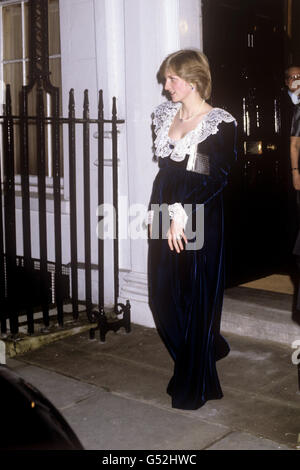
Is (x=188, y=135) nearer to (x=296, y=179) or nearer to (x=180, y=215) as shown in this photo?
(x=180, y=215)

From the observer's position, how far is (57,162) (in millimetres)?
5086

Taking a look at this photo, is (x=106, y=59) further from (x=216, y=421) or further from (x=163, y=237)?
(x=216, y=421)

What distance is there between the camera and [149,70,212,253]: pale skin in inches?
151

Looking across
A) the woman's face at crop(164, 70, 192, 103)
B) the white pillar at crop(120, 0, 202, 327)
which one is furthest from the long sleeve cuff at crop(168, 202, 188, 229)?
the white pillar at crop(120, 0, 202, 327)

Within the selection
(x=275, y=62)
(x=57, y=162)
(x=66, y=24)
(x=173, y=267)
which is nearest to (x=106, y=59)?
(x=66, y=24)

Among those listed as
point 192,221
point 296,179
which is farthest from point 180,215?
point 296,179

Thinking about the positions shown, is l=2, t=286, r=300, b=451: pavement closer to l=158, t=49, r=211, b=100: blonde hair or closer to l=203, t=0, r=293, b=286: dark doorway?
l=203, t=0, r=293, b=286: dark doorway

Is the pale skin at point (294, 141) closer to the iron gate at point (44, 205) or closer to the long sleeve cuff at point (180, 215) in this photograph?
the iron gate at point (44, 205)

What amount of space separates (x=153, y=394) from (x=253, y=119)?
2943 millimetres

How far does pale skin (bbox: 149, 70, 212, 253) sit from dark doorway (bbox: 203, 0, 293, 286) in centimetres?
175

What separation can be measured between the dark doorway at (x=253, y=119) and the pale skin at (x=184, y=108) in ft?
5.75

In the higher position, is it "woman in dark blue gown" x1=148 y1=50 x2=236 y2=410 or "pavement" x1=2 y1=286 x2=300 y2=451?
"woman in dark blue gown" x1=148 y1=50 x2=236 y2=410

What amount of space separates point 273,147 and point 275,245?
0.97 m

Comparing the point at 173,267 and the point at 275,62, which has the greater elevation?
the point at 275,62
